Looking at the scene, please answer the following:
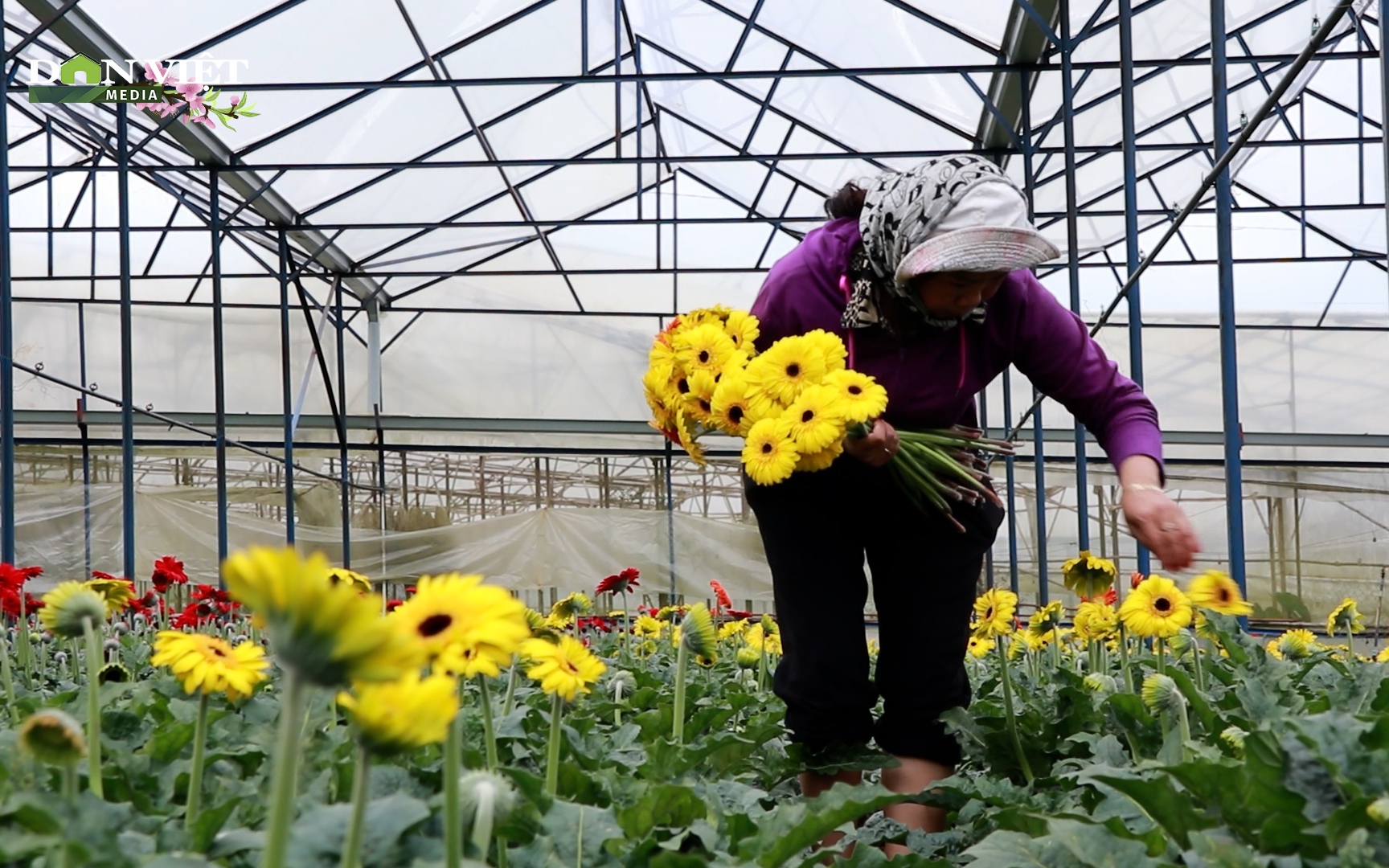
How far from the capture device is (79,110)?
9.31 metres

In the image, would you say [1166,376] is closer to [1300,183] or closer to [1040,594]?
[1300,183]

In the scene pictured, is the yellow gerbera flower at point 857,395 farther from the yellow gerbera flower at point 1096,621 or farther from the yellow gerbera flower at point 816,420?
the yellow gerbera flower at point 1096,621

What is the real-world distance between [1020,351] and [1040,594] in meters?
6.08

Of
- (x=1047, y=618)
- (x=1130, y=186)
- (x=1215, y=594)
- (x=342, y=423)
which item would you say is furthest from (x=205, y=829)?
(x=342, y=423)

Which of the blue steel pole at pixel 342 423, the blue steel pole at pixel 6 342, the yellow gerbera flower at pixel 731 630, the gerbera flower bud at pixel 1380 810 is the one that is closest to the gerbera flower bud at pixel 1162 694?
the gerbera flower bud at pixel 1380 810

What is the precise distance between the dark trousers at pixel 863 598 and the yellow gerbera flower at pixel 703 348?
0.26 meters

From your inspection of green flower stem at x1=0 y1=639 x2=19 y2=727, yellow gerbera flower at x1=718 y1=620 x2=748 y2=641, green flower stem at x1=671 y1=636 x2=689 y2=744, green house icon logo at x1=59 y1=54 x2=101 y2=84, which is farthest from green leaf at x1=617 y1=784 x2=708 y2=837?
green house icon logo at x1=59 y1=54 x2=101 y2=84

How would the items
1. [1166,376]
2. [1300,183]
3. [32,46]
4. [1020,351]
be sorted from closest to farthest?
[1020,351] → [32,46] → [1300,183] → [1166,376]

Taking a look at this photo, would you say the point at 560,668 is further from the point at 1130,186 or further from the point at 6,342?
the point at 6,342

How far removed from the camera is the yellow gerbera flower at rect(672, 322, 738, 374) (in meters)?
1.79

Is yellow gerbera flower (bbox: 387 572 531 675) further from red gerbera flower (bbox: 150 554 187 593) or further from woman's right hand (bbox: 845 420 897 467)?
red gerbera flower (bbox: 150 554 187 593)

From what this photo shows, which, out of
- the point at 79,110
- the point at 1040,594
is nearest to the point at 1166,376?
the point at 1040,594

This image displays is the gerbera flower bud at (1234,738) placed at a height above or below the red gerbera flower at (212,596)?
above

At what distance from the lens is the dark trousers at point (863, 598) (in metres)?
1.97
